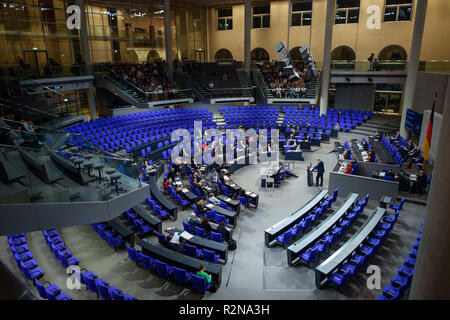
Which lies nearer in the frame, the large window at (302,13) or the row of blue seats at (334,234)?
the row of blue seats at (334,234)

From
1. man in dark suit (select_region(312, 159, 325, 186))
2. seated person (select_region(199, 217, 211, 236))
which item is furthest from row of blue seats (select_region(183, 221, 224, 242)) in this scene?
man in dark suit (select_region(312, 159, 325, 186))

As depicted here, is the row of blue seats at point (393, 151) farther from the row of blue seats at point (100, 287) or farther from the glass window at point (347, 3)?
the glass window at point (347, 3)

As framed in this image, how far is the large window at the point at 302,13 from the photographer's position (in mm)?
30000

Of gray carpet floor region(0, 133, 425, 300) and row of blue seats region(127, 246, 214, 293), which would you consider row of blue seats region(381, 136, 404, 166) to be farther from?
row of blue seats region(127, 246, 214, 293)

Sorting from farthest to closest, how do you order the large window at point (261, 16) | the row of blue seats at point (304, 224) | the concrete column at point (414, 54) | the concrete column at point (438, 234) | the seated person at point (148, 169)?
the large window at point (261, 16) < the concrete column at point (414, 54) < the seated person at point (148, 169) < the row of blue seats at point (304, 224) < the concrete column at point (438, 234)

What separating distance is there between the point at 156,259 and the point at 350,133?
18661 millimetres

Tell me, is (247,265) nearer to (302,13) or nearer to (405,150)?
(405,150)

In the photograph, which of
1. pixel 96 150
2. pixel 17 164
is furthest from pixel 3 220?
pixel 96 150

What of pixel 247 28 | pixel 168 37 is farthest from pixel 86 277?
pixel 247 28

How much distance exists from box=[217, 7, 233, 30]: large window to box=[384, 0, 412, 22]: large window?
1492 cm

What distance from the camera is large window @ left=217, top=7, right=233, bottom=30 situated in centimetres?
3334

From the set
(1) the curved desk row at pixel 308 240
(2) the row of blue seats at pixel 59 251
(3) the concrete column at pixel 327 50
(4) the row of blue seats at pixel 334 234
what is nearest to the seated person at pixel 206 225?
(1) the curved desk row at pixel 308 240

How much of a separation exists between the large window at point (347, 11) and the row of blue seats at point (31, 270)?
29745 millimetres

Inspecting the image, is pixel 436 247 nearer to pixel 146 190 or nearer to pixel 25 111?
pixel 146 190
